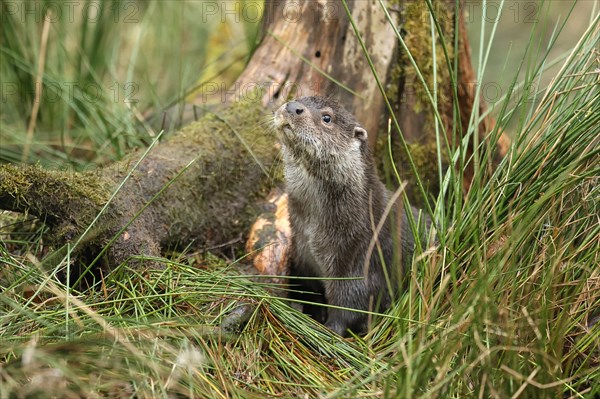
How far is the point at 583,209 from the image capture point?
331 centimetres

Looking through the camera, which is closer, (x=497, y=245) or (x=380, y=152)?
(x=497, y=245)

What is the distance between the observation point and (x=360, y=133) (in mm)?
Result: 4195

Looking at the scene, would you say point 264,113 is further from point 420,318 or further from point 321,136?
point 420,318

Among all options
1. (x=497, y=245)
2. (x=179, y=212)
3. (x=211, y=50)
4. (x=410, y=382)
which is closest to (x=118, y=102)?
(x=179, y=212)

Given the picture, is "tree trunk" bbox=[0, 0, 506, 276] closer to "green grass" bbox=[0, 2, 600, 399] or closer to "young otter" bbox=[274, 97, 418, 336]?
"young otter" bbox=[274, 97, 418, 336]

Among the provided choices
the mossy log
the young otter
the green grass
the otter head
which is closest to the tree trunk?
the mossy log

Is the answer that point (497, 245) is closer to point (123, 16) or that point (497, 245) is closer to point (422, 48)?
point (422, 48)

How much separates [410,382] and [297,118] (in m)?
2.02

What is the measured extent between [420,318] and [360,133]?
1.41 meters

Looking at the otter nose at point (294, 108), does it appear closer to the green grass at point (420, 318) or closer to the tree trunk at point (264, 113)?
the tree trunk at point (264, 113)

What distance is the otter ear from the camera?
4184mm

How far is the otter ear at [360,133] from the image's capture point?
4184 millimetres

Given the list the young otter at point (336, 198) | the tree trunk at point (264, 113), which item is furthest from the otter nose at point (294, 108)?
the tree trunk at point (264, 113)

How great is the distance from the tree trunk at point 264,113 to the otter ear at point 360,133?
0.82ft
